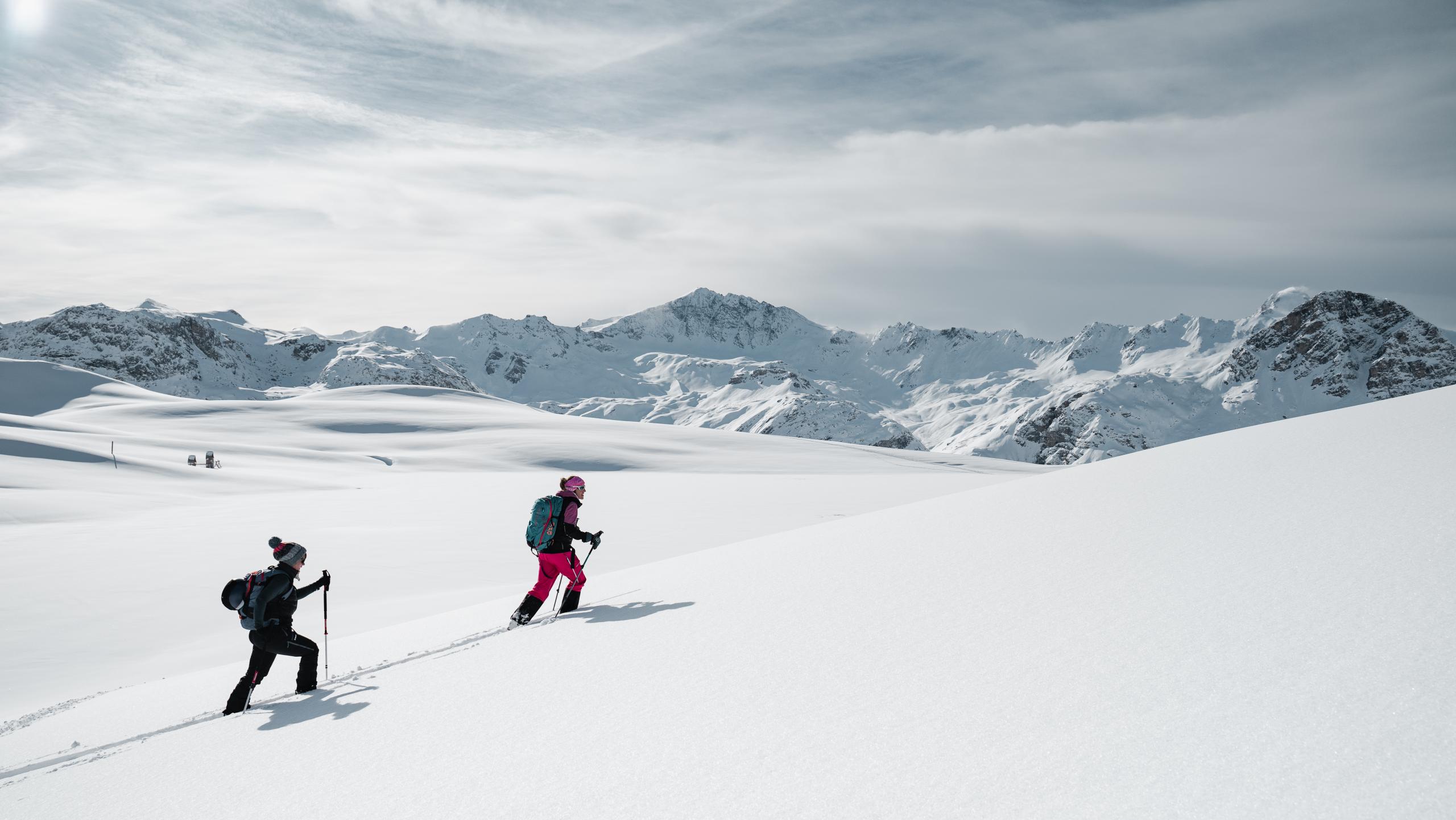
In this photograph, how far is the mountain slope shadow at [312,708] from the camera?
5.94 meters

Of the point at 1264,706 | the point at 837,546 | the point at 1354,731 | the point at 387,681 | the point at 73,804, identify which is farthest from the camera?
the point at 837,546

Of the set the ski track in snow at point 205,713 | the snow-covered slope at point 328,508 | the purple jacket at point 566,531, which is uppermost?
the purple jacket at point 566,531

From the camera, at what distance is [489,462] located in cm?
4934

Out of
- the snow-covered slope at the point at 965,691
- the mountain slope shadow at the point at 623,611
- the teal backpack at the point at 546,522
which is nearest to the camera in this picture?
the snow-covered slope at the point at 965,691

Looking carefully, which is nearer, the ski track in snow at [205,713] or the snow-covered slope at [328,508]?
the ski track in snow at [205,713]

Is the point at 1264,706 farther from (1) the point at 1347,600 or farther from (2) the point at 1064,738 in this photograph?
(1) the point at 1347,600

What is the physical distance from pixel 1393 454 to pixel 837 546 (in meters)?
4.63

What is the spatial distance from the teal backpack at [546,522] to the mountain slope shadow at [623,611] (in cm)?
89

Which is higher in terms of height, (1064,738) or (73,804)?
(1064,738)

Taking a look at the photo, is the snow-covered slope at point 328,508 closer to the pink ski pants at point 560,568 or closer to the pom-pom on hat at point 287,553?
the pink ski pants at point 560,568

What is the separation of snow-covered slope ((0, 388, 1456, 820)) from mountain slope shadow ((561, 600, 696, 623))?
48mm

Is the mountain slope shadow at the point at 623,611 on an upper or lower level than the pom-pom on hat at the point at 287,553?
lower

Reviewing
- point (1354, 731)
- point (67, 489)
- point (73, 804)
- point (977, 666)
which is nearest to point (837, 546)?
point (977, 666)

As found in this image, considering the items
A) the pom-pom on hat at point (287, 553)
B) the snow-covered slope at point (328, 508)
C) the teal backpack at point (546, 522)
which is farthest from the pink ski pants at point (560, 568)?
the snow-covered slope at point (328, 508)
